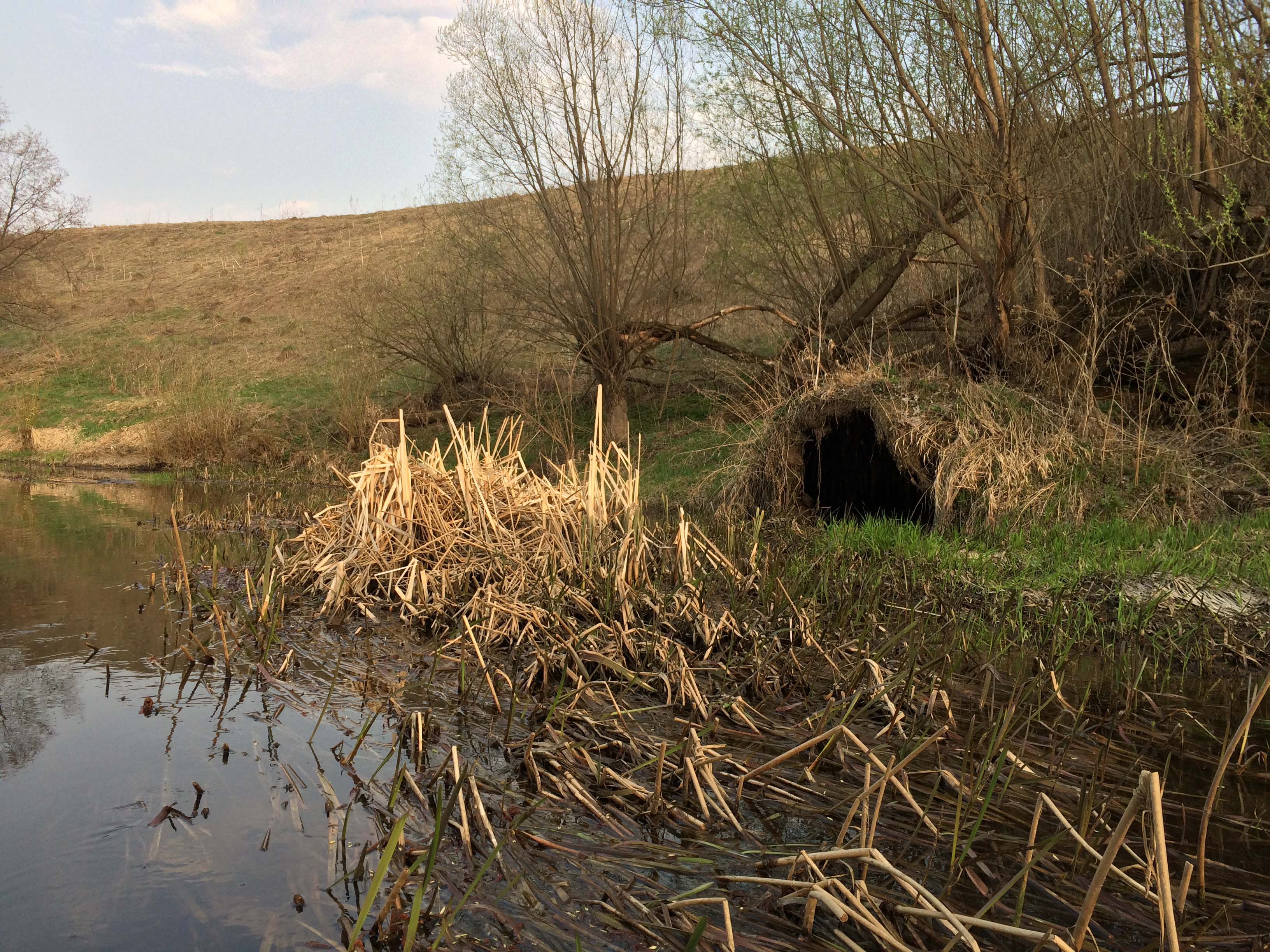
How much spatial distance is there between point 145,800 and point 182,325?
33.1m

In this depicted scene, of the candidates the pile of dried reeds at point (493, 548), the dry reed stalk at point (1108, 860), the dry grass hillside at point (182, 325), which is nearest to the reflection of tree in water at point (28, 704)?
the pile of dried reeds at point (493, 548)

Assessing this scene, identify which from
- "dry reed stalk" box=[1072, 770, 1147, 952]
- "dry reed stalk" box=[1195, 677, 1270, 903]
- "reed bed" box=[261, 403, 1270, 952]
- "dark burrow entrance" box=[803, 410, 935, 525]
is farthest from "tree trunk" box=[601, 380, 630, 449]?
"dry reed stalk" box=[1072, 770, 1147, 952]

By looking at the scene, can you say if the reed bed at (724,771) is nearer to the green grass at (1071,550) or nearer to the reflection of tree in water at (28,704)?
the reflection of tree in water at (28,704)

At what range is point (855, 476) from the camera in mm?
11023

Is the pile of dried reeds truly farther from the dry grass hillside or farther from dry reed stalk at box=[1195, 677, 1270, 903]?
the dry grass hillside

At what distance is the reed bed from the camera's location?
2705mm

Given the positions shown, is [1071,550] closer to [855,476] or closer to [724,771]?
[855,476]

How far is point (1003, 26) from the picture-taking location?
37.8ft

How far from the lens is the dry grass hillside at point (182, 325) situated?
2273cm

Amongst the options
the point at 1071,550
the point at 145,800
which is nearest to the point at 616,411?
the point at 1071,550

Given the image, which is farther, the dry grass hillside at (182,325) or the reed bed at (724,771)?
the dry grass hillside at (182,325)

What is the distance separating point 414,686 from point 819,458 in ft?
19.7

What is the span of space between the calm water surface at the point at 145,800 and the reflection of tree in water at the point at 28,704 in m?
0.01

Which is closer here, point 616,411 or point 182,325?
point 616,411
